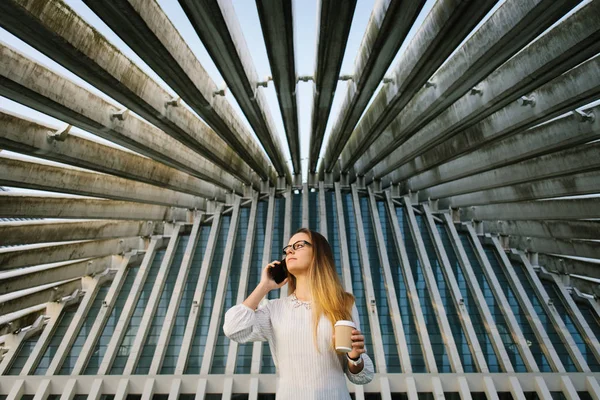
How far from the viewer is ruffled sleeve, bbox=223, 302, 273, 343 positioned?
2.57 meters

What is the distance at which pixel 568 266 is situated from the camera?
1888cm

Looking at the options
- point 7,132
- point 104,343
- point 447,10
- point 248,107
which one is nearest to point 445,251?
point 248,107

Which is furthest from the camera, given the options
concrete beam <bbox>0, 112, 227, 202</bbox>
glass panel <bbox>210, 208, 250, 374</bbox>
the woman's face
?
glass panel <bbox>210, 208, 250, 374</bbox>

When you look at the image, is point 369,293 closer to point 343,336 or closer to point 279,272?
point 279,272

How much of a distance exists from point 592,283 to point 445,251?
20.6 ft

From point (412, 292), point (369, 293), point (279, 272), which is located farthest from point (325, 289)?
point (412, 292)

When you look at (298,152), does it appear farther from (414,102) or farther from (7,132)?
(7,132)

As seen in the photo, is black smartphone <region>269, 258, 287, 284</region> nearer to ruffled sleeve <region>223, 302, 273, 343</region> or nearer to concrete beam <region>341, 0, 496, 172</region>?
ruffled sleeve <region>223, 302, 273, 343</region>

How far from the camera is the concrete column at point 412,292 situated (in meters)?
15.6

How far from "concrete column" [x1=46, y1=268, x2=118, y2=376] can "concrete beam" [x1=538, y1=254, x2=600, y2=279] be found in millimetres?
19222

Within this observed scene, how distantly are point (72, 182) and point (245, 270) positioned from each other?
813 cm

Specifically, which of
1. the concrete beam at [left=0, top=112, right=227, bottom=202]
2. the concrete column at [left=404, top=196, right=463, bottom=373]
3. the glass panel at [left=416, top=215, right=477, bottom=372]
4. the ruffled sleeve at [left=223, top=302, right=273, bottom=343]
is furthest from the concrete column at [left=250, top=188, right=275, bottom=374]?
the ruffled sleeve at [left=223, top=302, right=273, bottom=343]

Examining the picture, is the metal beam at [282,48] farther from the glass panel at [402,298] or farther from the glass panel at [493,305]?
the glass panel at [493,305]

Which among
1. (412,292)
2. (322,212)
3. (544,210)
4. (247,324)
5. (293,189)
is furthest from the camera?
(293,189)
